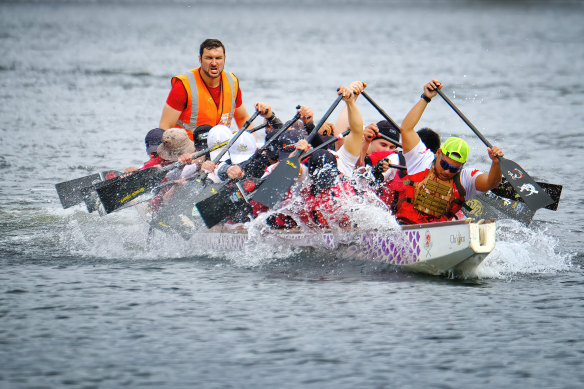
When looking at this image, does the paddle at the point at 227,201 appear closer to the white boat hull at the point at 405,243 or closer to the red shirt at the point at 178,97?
the white boat hull at the point at 405,243

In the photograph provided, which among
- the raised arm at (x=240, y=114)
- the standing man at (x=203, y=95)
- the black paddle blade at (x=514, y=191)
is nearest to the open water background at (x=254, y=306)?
the black paddle blade at (x=514, y=191)

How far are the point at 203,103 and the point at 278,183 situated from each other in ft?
8.67

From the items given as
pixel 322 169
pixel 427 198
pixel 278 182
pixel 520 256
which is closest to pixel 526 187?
pixel 520 256

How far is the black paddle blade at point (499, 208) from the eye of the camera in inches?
422

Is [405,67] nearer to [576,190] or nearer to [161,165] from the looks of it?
[576,190]

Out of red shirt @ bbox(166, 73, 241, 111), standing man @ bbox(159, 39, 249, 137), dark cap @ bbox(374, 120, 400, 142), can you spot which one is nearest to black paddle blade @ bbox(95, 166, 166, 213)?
standing man @ bbox(159, 39, 249, 137)

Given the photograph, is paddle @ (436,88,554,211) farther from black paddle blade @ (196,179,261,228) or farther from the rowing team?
black paddle blade @ (196,179,261,228)

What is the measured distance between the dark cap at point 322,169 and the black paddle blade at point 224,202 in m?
0.80

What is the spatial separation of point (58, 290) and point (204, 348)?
2.15 metres

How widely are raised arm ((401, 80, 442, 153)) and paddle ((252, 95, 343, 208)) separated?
2.39ft

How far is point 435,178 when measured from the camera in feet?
29.9

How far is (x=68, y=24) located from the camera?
64188 millimetres

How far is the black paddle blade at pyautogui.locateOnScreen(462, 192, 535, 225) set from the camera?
1073 centimetres

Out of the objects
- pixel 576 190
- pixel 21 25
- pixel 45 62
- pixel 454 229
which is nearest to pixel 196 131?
pixel 454 229
